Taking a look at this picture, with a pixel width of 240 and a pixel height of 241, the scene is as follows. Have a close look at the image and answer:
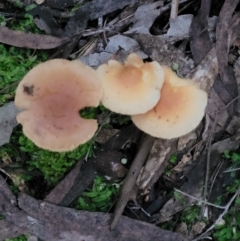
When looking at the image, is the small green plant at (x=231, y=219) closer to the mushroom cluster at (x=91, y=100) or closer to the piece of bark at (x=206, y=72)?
the piece of bark at (x=206, y=72)

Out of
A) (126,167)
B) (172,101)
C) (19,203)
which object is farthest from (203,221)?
(19,203)

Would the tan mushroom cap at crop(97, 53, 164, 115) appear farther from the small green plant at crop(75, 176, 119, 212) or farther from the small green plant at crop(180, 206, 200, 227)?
the small green plant at crop(180, 206, 200, 227)

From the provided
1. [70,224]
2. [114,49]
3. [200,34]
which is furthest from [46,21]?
[70,224]

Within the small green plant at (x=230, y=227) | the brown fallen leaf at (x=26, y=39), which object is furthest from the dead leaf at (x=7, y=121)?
the small green plant at (x=230, y=227)

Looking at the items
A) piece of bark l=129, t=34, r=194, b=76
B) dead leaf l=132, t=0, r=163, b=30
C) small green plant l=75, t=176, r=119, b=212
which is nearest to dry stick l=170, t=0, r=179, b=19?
dead leaf l=132, t=0, r=163, b=30

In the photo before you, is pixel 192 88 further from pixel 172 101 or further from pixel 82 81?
pixel 82 81
